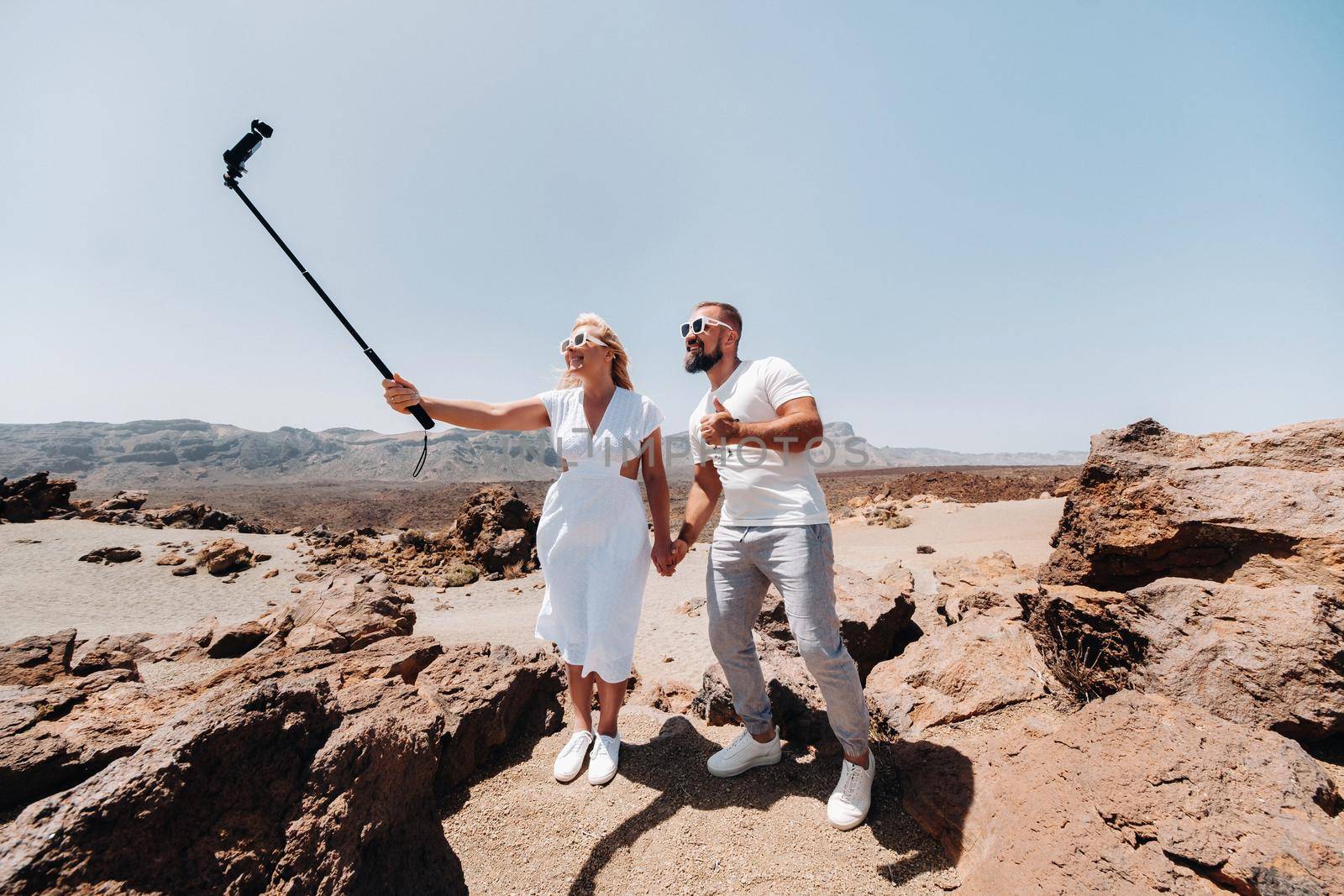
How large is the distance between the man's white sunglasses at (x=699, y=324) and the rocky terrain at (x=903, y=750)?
7.03 feet

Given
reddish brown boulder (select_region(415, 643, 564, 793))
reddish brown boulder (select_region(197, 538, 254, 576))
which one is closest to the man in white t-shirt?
reddish brown boulder (select_region(415, 643, 564, 793))

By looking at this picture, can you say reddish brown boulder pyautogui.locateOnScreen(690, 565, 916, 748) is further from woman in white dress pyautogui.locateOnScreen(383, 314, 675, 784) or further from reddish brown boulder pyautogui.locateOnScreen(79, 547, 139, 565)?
reddish brown boulder pyautogui.locateOnScreen(79, 547, 139, 565)

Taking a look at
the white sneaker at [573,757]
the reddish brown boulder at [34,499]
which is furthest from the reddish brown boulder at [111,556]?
the white sneaker at [573,757]

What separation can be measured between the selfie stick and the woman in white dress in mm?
86

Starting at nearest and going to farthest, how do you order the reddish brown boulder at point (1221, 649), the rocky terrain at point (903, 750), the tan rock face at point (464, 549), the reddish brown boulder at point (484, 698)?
the rocky terrain at point (903, 750), the reddish brown boulder at point (1221, 649), the reddish brown boulder at point (484, 698), the tan rock face at point (464, 549)

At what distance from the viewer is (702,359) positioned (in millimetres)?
2801

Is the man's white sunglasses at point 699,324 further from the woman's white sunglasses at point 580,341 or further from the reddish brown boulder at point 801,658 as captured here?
the reddish brown boulder at point 801,658

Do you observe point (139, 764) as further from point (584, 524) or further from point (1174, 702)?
point (1174, 702)

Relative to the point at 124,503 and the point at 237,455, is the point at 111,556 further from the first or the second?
the point at 237,455

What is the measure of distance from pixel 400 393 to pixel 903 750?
298cm

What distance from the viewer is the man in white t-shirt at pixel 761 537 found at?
230 cm

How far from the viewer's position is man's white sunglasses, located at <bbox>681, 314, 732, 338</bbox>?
9.09 ft

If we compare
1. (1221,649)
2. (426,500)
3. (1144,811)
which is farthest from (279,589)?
(426,500)

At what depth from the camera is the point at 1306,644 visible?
2262 mm
